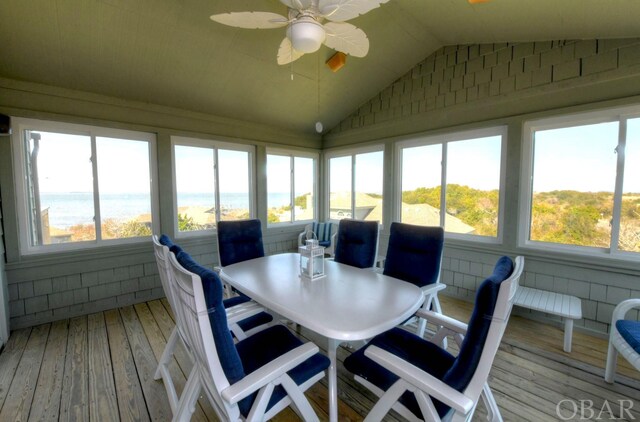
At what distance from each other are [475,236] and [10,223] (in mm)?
5246

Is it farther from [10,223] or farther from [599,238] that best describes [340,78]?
[10,223]

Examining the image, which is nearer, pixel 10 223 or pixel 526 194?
pixel 10 223

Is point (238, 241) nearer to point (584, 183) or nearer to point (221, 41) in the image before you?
point (221, 41)

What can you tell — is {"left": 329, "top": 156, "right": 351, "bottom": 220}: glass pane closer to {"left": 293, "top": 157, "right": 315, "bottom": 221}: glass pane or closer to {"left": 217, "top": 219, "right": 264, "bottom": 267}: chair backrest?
{"left": 293, "top": 157, "right": 315, "bottom": 221}: glass pane

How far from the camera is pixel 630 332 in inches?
69.1

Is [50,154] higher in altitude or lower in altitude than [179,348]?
higher

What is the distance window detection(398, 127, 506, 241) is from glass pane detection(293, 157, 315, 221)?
6.27 feet

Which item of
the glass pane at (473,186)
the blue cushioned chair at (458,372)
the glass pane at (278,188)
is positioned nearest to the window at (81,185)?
the glass pane at (278,188)

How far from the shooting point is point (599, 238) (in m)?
2.61

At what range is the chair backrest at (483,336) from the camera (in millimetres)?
974

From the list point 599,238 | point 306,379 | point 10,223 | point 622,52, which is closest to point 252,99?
point 10,223

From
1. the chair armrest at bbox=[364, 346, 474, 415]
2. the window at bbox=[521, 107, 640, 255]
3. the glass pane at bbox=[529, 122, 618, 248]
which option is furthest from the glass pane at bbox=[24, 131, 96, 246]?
the glass pane at bbox=[529, 122, 618, 248]

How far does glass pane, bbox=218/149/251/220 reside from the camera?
13.4 ft

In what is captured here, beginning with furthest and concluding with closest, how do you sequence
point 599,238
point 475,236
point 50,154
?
point 475,236, point 50,154, point 599,238
